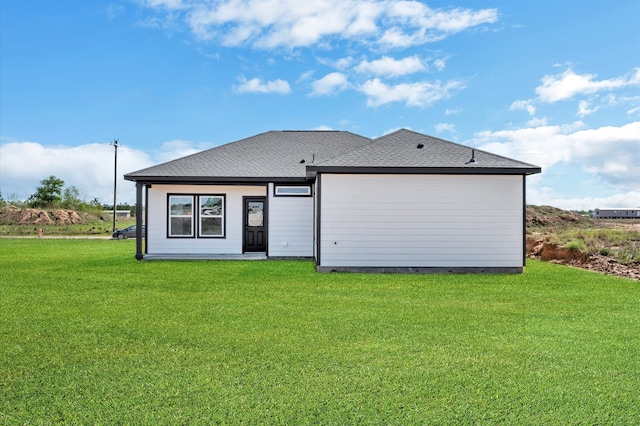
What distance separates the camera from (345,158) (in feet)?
40.6

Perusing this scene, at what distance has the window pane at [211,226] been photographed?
1578 centimetres

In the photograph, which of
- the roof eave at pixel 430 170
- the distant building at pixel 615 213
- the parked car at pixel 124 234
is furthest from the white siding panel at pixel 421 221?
the distant building at pixel 615 213

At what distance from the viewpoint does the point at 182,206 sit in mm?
15750

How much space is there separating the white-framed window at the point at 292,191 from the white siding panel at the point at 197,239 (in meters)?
0.77

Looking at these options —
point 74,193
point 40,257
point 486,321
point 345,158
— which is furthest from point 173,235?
point 74,193

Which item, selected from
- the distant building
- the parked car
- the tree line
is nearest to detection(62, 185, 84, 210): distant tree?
the tree line

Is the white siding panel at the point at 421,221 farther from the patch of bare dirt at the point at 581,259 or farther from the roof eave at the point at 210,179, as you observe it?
the roof eave at the point at 210,179

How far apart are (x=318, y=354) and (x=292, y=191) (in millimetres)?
10406

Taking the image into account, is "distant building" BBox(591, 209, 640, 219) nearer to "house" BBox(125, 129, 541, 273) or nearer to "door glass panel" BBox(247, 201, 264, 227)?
"house" BBox(125, 129, 541, 273)

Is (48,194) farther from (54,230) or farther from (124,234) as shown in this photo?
(124,234)

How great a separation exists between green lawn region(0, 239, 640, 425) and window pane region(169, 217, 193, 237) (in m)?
6.21

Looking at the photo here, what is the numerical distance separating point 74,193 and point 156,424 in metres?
56.0

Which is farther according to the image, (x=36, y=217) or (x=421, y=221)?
(x=36, y=217)

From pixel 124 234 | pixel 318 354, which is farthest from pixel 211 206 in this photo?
pixel 124 234
